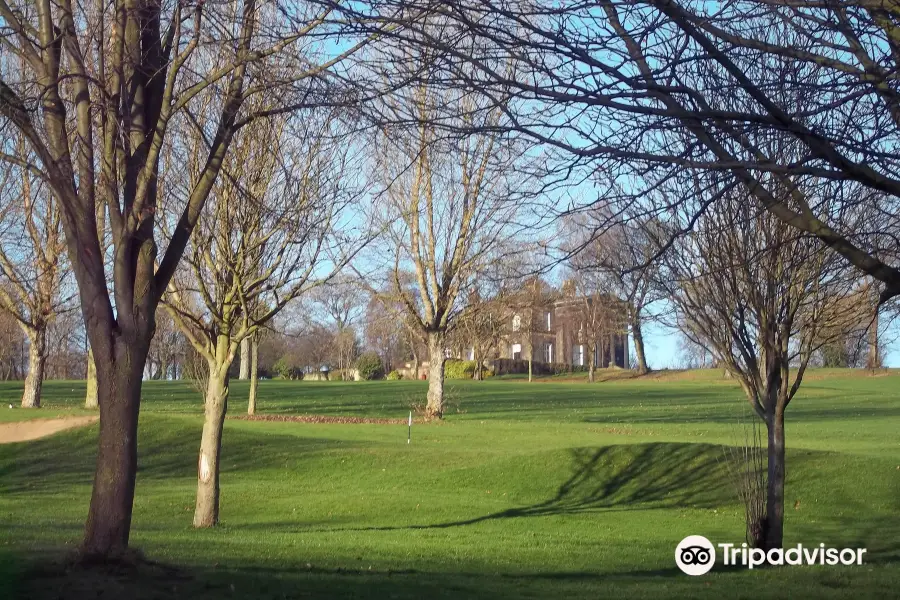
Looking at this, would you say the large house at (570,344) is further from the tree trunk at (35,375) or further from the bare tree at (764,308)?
the bare tree at (764,308)

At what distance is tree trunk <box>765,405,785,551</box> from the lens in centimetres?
1143

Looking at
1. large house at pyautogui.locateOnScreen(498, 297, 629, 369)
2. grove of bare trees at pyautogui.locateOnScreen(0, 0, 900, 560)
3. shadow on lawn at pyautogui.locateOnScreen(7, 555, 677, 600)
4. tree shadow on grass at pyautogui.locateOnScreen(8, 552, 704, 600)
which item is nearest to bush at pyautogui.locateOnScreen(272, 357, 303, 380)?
large house at pyautogui.locateOnScreen(498, 297, 629, 369)

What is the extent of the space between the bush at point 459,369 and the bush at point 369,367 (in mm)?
8363

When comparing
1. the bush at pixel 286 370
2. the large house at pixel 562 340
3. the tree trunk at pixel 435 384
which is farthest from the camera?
the bush at pixel 286 370

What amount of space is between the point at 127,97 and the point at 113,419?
2.61 metres

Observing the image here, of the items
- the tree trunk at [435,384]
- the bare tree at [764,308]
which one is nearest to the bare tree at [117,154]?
the bare tree at [764,308]

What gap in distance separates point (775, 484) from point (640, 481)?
900 cm

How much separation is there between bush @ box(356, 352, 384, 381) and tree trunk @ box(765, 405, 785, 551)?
72.3 meters

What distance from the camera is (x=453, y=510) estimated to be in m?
17.4

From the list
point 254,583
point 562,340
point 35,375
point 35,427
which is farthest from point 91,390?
point 562,340

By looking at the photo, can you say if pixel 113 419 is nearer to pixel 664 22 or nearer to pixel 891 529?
pixel 664 22

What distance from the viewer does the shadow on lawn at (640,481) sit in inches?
739

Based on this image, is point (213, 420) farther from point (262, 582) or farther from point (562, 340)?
point (562, 340)

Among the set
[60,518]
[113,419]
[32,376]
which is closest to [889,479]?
[60,518]
